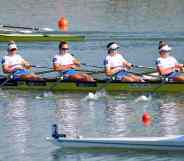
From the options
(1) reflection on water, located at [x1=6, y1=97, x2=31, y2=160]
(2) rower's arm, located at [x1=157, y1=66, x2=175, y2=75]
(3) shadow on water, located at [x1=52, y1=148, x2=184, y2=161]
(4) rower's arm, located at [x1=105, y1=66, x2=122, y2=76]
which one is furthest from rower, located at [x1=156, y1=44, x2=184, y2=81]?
(3) shadow on water, located at [x1=52, y1=148, x2=184, y2=161]

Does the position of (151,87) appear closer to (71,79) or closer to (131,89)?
(131,89)

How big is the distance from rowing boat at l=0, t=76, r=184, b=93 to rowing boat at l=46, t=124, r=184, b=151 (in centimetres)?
700

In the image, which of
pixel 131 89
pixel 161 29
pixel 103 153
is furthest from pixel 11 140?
pixel 161 29

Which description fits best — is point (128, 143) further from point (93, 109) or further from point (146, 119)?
point (93, 109)

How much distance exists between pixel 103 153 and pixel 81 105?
5.99 meters

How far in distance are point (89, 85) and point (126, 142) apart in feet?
25.8

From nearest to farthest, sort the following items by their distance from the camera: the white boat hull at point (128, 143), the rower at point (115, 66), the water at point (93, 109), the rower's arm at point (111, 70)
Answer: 1. the white boat hull at point (128, 143)
2. the water at point (93, 109)
3. the rower at point (115, 66)
4. the rower's arm at point (111, 70)

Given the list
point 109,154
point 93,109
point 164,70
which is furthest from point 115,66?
point 109,154

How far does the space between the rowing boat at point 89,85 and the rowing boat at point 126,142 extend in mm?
7003

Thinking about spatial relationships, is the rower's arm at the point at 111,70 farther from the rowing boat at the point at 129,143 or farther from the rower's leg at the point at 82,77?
the rowing boat at the point at 129,143

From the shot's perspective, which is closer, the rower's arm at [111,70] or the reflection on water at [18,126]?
the reflection on water at [18,126]

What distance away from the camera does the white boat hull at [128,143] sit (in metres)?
17.1

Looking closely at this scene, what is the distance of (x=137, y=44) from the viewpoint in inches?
1496

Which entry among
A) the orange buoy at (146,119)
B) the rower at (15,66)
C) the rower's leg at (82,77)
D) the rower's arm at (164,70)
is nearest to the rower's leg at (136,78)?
the rower's arm at (164,70)
